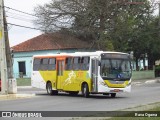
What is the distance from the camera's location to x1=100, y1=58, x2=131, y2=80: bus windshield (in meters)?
25.7

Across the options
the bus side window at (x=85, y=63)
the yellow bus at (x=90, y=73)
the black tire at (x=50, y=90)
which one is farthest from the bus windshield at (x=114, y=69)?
the black tire at (x=50, y=90)

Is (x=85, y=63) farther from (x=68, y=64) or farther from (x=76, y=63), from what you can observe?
(x=68, y=64)

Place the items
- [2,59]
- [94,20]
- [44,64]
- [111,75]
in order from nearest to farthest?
1. [111,75]
2. [2,59]
3. [44,64]
4. [94,20]

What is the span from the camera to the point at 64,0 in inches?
2206

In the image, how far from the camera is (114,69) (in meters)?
25.8

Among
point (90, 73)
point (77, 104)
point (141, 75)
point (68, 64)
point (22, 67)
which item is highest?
point (22, 67)

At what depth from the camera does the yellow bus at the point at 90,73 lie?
25.7m

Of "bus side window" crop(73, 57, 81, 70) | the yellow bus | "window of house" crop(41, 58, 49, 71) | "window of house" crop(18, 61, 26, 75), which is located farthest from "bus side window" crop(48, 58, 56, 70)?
"window of house" crop(18, 61, 26, 75)

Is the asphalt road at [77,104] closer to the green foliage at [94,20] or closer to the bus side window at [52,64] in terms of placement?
the bus side window at [52,64]

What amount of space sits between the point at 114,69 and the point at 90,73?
4.69 ft

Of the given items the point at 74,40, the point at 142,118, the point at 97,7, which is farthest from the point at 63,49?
the point at 142,118

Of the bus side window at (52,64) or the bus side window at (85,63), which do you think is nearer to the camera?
the bus side window at (85,63)

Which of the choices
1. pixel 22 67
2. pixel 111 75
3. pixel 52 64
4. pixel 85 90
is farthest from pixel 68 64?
pixel 22 67

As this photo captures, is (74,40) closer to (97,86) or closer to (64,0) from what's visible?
(64,0)
